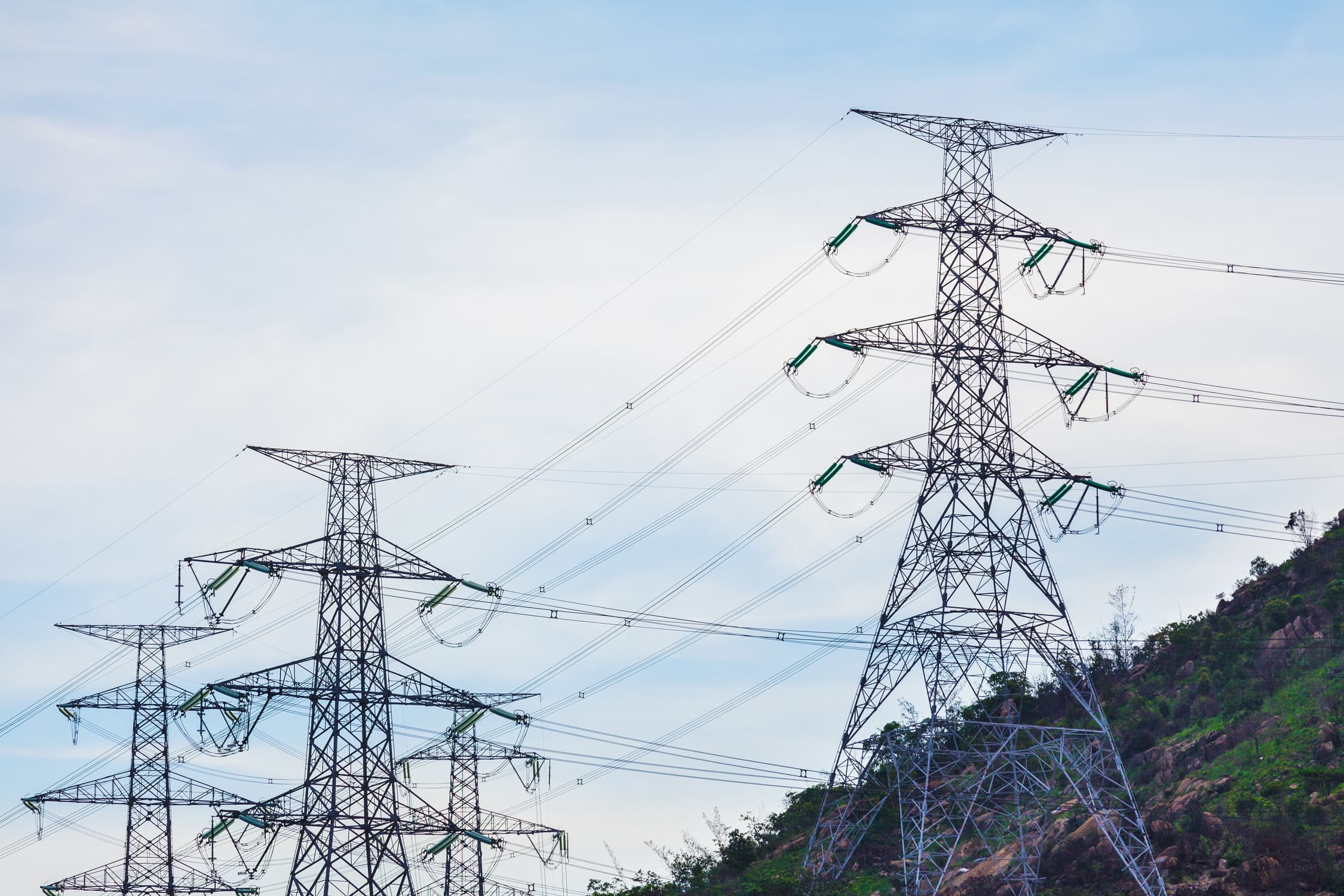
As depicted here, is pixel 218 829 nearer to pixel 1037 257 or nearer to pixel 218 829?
pixel 218 829

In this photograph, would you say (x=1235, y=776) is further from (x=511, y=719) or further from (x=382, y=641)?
(x=382, y=641)

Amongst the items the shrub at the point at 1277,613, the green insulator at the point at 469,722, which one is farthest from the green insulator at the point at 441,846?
the shrub at the point at 1277,613

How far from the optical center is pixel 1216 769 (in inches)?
2402

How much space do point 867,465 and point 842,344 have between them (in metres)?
3.97

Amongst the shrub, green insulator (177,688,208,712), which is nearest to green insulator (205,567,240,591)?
green insulator (177,688,208,712)

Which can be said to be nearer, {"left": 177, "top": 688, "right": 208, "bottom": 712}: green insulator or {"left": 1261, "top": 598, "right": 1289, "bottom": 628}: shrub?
{"left": 177, "top": 688, "right": 208, "bottom": 712}: green insulator

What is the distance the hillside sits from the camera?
51062 mm

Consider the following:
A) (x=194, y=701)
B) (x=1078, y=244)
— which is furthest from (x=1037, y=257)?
(x=194, y=701)

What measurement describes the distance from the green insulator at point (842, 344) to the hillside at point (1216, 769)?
733 inches

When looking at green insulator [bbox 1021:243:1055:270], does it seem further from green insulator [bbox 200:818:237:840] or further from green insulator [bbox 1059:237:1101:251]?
green insulator [bbox 200:818:237:840]

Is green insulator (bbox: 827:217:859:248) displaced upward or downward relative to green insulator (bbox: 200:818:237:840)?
upward

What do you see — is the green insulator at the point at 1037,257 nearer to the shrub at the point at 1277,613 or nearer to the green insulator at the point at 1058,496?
the green insulator at the point at 1058,496

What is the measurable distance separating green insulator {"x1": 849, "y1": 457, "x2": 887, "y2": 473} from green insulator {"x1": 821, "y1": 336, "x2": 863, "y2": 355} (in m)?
3.49

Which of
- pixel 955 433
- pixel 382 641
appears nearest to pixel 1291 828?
pixel 955 433
